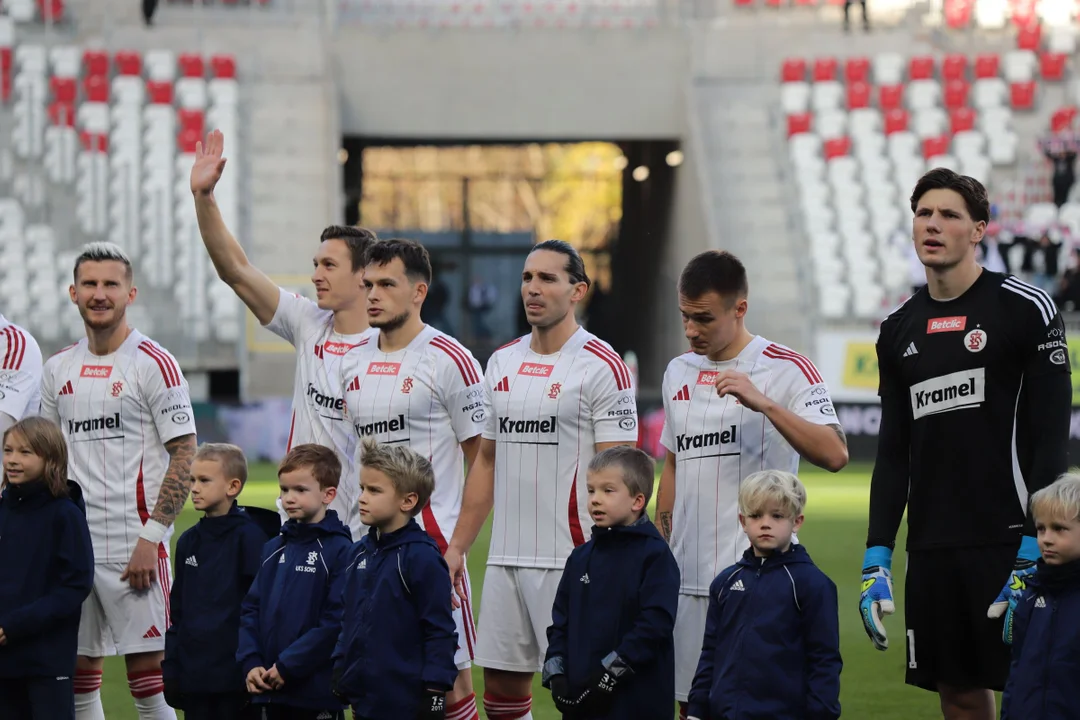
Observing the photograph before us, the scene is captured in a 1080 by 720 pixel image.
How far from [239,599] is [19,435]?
1018mm

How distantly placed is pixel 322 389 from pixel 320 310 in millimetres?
421

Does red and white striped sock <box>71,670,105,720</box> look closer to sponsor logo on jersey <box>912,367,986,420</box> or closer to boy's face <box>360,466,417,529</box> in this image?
boy's face <box>360,466,417,529</box>

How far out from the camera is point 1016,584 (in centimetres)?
447

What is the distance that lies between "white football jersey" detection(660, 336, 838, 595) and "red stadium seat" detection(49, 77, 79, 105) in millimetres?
20275

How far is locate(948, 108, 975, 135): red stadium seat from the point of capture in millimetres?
24703

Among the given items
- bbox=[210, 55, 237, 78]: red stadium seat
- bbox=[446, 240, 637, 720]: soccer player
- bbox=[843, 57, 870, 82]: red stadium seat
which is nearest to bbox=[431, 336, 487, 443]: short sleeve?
bbox=[446, 240, 637, 720]: soccer player

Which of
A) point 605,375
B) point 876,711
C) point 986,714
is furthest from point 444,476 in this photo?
point 876,711

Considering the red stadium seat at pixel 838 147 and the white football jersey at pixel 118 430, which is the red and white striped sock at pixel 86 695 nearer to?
the white football jersey at pixel 118 430

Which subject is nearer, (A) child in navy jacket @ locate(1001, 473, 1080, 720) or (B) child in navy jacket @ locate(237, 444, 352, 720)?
(A) child in navy jacket @ locate(1001, 473, 1080, 720)

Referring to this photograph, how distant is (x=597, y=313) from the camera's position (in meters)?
26.2

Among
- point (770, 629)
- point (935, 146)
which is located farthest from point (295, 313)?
point (935, 146)

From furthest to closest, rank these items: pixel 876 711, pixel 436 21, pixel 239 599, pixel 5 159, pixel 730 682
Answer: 1. pixel 436 21
2. pixel 5 159
3. pixel 876 711
4. pixel 239 599
5. pixel 730 682

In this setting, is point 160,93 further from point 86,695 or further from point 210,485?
point 210,485

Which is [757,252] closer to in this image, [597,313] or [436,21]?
[597,313]
